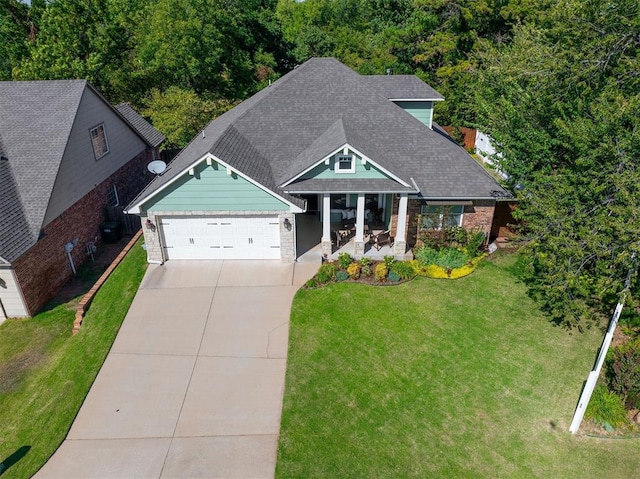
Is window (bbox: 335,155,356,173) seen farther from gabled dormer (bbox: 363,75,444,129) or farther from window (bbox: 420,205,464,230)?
gabled dormer (bbox: 363,75,444,129)

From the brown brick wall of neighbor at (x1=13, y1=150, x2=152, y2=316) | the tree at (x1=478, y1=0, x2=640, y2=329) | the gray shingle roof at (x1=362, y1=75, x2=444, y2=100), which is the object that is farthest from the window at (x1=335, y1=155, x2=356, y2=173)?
the brown brick wall of neighbor at (x1=13, y1=150, x2=152, y2=316)

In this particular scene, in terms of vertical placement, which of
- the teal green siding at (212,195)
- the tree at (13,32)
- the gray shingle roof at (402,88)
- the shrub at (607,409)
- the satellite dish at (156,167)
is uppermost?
the tree at (13,32)

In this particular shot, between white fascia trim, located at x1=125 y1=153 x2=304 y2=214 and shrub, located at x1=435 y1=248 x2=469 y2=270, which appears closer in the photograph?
white fascia trim, located at x1=125 y1=153 x2=304 y2=214

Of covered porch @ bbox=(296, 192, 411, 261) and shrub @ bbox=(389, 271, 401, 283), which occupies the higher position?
covered porch @ bbox=(296, 192, 411, 261)

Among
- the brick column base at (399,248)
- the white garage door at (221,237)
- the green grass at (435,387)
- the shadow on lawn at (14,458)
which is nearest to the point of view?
the green grass at (435,387)

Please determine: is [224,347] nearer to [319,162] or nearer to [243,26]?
[319,162]

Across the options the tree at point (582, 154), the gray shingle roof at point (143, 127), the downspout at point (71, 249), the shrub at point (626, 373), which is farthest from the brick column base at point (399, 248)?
the gray shingle roof at point (143, 127)

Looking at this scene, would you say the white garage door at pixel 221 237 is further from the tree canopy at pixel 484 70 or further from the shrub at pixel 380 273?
the tree canopy at pixel 484 70
